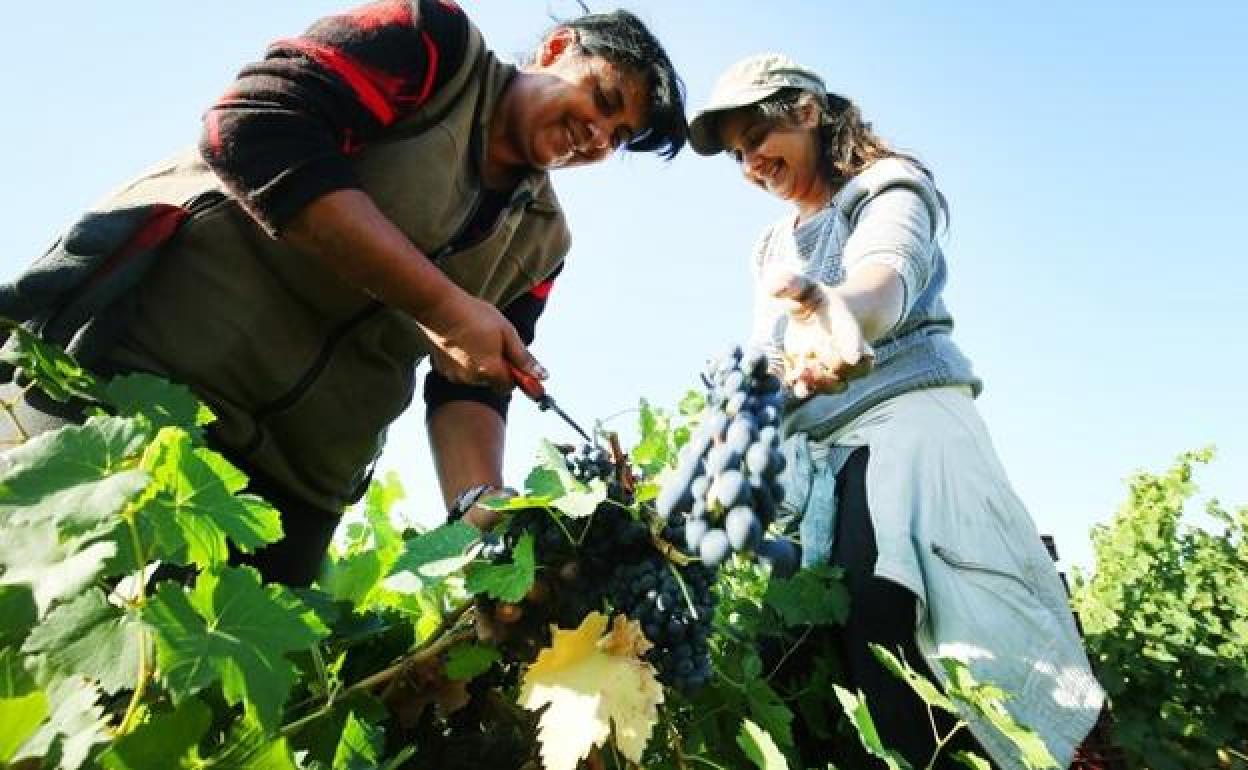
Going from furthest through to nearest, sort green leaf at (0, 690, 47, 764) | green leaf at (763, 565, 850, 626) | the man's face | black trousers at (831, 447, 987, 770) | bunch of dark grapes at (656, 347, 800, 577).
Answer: the man's face, green leaf at (763, 565, 850, 626), black trousers at (831, 447, 987, 770), bunch of dark grapes at (656, 347, 800, 577), green leaf at (0, 690, 47, 764)

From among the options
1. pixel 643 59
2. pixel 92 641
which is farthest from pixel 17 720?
pixel 643 59

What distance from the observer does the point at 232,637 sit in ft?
2.93

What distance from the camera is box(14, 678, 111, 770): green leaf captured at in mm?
790

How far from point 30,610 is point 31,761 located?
0.50 feet

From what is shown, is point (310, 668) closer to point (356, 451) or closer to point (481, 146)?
point (356, 451)

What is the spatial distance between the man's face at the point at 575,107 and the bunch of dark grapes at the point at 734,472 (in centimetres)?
99

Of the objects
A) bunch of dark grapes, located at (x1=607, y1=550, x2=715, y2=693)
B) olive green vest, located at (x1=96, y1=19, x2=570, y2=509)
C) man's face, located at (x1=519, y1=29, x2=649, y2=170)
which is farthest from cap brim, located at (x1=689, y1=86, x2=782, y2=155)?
bunch of dark grapes, located at (x1=607, y1=550, x2=715, y2=693)

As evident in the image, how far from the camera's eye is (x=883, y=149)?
6.86 feet

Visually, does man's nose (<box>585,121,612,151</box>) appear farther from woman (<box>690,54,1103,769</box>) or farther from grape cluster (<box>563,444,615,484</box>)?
grape cluster (<box>563,444,615,484</box>)

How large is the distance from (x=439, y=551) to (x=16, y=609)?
1.58 ft

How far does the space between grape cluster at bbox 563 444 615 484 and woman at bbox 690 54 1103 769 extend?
0.34m

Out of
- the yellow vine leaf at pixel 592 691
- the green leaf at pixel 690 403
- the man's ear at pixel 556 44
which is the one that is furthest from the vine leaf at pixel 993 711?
the green leaf at pixel 690 403

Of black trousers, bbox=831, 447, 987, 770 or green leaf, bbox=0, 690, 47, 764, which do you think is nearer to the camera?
green leaf, bbox=0, 690, 47, 764

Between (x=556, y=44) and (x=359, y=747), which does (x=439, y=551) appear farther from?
(x=556, y=44)
